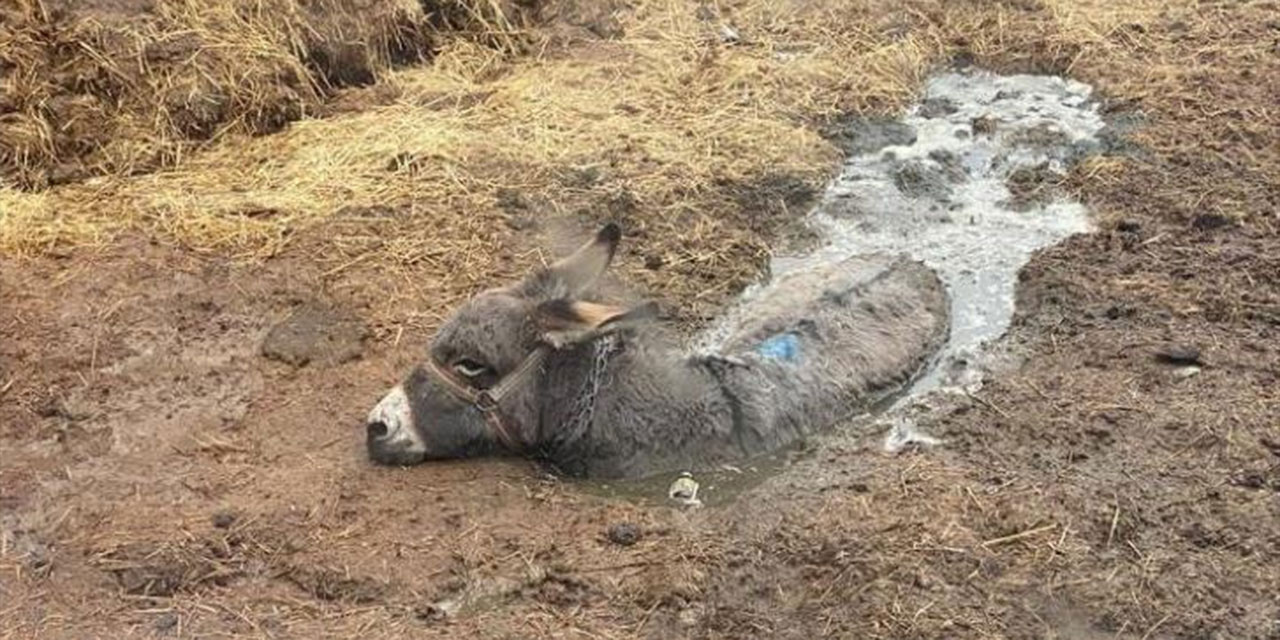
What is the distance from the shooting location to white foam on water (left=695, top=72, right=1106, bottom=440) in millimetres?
6699

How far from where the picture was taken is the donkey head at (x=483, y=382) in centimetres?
552

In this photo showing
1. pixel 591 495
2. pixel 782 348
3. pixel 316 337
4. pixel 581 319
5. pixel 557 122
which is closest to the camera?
pixel 591 495

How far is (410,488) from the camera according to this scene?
5.42m

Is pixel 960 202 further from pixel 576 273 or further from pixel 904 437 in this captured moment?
pixel 576 273

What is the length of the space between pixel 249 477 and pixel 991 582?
2.94 meters

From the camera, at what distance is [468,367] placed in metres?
5.58

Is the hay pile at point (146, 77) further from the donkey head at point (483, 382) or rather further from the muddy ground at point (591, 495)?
the donkey head at point (483, 382)

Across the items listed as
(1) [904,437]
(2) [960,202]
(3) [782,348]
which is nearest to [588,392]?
(3) [782,348]

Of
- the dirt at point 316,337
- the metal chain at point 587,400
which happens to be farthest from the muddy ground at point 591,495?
the metal chain at point 587,400

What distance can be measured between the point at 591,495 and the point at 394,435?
0.85 meters

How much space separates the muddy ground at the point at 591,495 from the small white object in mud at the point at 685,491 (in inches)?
4.7

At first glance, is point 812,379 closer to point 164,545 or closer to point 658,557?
point 658,557

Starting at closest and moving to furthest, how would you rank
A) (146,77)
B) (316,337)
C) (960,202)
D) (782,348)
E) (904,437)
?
1. (904,437)
2. (782,348)
3. (316,337)
4. (960,202)
5. (146,77)

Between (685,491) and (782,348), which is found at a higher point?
(782,348)
